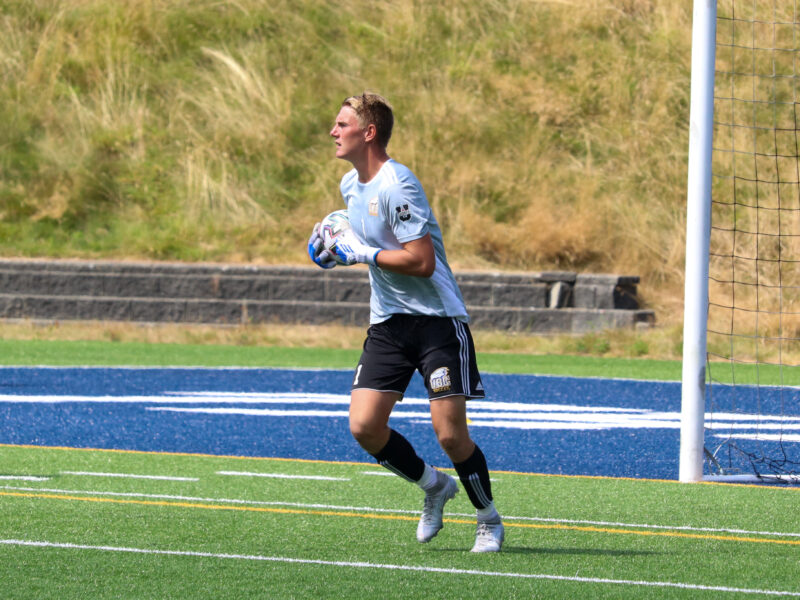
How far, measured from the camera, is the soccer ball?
6418 mm

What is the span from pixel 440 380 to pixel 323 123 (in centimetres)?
2333

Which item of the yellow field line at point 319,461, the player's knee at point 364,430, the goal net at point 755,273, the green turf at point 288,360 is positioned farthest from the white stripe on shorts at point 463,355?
the green turf at point 288,360

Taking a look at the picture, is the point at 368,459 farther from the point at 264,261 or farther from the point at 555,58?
the point at 555,58

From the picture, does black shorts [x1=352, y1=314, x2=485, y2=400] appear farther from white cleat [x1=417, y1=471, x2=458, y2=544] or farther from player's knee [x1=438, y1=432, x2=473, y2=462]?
white cleat [x1=417, y1=471, x2=458, y2=544]

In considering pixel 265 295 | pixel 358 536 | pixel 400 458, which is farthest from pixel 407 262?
pixel 265 295

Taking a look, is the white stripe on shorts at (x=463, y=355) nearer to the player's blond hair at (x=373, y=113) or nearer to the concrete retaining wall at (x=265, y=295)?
the player's blond hair at (x=373, y=113)

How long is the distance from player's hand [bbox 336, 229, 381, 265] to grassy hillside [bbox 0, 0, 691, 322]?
60.4 feet

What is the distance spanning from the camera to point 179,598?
5.34 meters

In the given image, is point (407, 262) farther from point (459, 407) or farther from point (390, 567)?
point (390, 567)

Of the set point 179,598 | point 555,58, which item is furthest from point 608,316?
point 179,598

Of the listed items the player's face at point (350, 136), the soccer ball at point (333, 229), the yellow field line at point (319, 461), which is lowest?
the yellow field line at point (319, 461)

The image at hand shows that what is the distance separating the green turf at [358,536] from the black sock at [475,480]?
10.3 inches

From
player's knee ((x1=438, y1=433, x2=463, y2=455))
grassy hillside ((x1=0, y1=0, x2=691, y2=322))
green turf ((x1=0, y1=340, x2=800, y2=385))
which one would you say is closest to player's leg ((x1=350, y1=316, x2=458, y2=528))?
player's knee ((x1=438, y1=433, x2=463, y2=455))

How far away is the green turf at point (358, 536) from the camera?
5625 mm
